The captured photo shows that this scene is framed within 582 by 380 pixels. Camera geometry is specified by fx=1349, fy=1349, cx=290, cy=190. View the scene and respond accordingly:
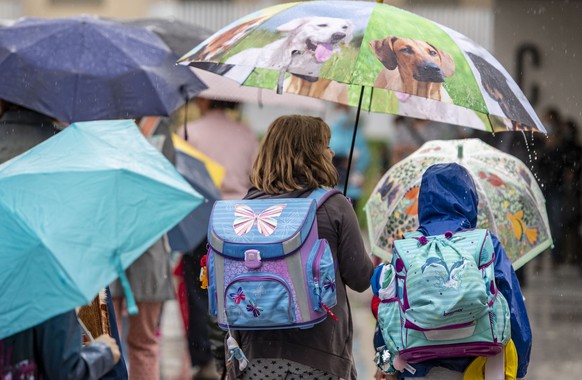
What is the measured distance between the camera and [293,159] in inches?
234

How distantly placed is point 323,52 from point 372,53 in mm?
221

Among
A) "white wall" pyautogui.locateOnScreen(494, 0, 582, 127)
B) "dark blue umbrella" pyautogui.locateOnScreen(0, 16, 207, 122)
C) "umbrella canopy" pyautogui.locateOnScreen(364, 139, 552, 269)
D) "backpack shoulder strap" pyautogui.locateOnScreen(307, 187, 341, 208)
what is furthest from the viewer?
"white wall" pyautogui.locateOnScreen(494, 0, 582, 127)

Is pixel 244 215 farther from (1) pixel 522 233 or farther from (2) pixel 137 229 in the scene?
(1) pixel 522 233

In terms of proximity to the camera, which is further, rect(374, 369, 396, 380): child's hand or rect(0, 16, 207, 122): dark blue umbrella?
rect(0, 16, 207, 122): dark blue umbrella

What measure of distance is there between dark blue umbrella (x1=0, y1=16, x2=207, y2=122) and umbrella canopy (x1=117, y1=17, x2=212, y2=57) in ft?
2.26

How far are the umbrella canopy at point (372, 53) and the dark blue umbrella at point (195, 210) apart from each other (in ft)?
8.37

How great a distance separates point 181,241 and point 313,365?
3254 mm

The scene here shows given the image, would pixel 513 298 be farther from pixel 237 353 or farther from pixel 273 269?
pixel 237 353

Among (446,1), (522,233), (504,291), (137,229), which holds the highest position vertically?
(137,229)

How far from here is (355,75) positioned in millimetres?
5707

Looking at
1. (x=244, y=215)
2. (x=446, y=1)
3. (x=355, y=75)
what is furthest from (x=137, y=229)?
(x=446, y=1)

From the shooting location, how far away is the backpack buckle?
5.54 m

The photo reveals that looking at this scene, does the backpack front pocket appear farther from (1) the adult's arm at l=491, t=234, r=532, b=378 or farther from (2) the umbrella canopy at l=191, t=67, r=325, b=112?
(2) the umbrella canopy at l=191, t=67, r=325, b=112

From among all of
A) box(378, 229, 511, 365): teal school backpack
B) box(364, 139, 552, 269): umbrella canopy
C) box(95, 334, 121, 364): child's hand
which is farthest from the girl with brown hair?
box(364, 139, 552, 269): umbrella canopy
